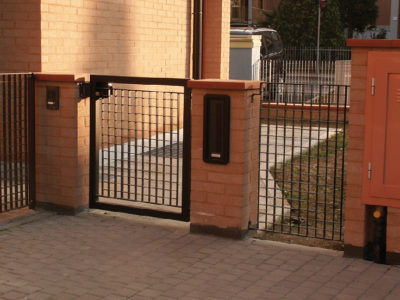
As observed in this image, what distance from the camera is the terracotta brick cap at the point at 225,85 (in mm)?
6988

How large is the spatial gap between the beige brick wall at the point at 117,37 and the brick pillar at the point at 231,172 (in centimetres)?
362

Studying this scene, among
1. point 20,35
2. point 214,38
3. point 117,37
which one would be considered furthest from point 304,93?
point 214,38

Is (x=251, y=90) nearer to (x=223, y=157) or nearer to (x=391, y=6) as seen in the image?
(x=223, y=157)

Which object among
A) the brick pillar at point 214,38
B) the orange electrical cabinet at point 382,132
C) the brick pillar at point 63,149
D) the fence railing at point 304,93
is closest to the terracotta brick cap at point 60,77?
the brick pillar at point 63,149

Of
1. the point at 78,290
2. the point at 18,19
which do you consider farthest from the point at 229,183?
the point at 18,19

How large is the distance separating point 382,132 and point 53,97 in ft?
12.1

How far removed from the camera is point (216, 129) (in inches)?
283

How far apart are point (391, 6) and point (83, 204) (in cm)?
4981

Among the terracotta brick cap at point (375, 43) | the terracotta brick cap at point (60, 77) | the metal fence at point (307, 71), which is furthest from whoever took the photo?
the metal fence at point (307, 71)

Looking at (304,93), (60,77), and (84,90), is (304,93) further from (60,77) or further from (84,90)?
(60,77)

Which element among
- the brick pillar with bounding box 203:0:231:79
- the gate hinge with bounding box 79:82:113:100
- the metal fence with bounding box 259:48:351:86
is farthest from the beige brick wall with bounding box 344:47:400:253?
the metal fence with bounding box 259:48:351:86

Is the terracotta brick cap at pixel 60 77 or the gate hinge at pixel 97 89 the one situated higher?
the terracotta brick cap at pixel 60 77

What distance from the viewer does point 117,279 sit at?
6016 millimetres

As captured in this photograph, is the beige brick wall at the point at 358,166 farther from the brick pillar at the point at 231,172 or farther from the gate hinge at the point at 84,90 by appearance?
the gate hinge at the point at 84,90
